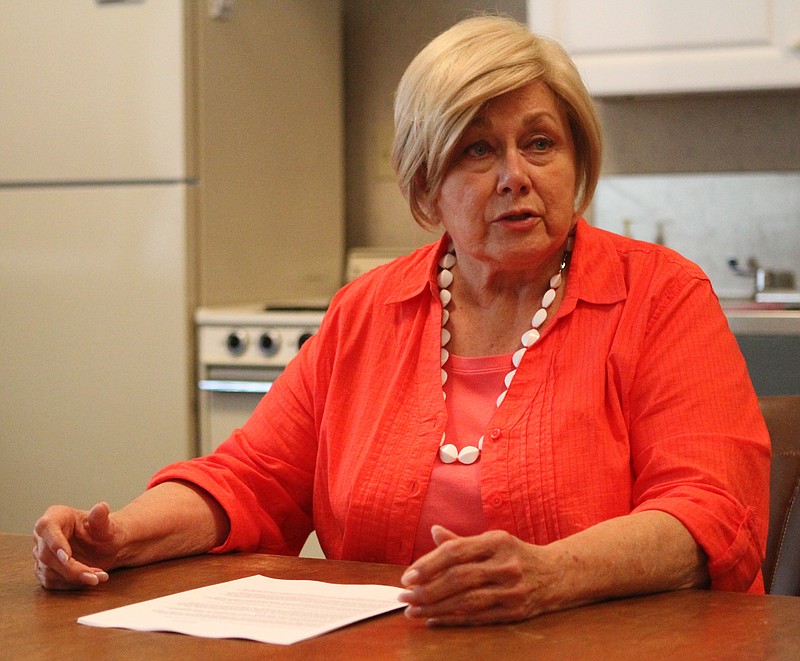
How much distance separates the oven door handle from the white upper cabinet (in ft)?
3.36

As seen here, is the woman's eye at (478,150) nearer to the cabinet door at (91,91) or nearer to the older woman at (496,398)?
the older woman at (496,398)

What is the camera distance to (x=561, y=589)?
102 cm

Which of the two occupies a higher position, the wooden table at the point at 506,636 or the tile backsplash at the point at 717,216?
the tile backsplash at the point at 717,216

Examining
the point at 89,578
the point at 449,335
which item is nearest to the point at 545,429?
the point at 449,335

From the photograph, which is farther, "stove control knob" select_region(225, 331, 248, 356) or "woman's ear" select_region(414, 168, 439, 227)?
"stove control knob" select_region(225, 331, 248, 356)

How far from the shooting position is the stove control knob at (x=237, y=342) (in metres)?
2.64

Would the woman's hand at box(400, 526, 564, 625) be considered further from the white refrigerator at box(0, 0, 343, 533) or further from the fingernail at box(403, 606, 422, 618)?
→ the white refrigerator at box(0, 0, 343, 533)

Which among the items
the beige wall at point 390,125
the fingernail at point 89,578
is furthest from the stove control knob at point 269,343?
the fingernail at point 89,578

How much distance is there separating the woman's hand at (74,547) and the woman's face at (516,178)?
579 millimetres

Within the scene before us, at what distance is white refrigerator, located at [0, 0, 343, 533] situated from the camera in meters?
2.71

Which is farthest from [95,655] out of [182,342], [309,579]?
[182,342]

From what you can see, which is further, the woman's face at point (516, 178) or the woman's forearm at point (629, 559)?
the woman's face at point (516, 178)

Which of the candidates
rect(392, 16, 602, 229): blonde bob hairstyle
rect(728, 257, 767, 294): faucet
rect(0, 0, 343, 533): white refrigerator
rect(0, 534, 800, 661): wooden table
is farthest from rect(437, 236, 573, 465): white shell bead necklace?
rect(728, 257, 767, 294): faucet

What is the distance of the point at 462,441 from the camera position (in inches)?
54.1
